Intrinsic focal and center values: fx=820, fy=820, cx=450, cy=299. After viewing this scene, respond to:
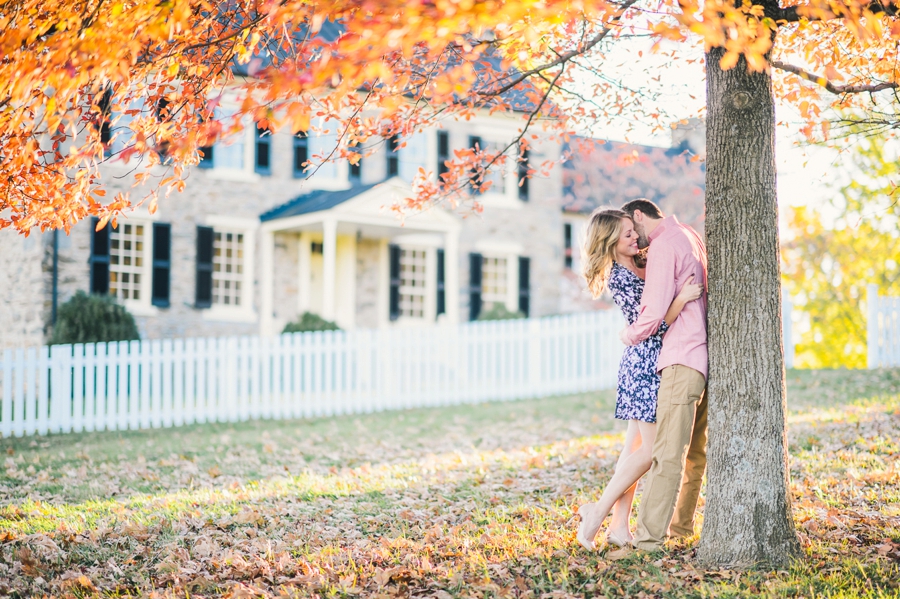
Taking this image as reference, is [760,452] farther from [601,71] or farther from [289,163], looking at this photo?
[289,163]

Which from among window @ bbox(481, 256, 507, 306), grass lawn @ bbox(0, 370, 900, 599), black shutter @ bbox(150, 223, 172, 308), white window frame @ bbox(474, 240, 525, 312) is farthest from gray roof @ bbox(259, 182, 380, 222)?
grass lawn @ bbox(0, 370, 900, 599)

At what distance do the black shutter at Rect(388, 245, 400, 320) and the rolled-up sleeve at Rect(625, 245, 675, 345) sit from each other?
1449 centimetres

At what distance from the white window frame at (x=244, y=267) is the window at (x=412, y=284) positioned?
356cm

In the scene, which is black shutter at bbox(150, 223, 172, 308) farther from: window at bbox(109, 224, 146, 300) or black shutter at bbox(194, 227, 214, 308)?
black shutter at bbox(194, 227, 214, 308)

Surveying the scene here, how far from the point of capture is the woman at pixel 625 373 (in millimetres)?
4402

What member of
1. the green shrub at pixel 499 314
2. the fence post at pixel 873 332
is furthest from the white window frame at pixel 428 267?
the fence post at pixel 873 332

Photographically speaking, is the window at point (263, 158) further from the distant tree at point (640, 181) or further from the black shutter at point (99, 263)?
the distant tree at point (640, 181)

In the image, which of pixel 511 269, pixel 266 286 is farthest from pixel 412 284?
pixel 266 286

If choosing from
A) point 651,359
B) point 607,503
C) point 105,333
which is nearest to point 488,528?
point 607,503

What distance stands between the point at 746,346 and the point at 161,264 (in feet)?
46.6

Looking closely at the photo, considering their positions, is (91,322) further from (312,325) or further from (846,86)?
(846,86)

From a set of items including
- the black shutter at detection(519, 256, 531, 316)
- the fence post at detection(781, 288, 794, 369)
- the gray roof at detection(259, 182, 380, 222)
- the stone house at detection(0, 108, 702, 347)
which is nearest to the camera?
the fence post at detection(781, 288, 794, 369)

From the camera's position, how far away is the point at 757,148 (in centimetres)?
402

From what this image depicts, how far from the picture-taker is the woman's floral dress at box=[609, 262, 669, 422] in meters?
4.39
